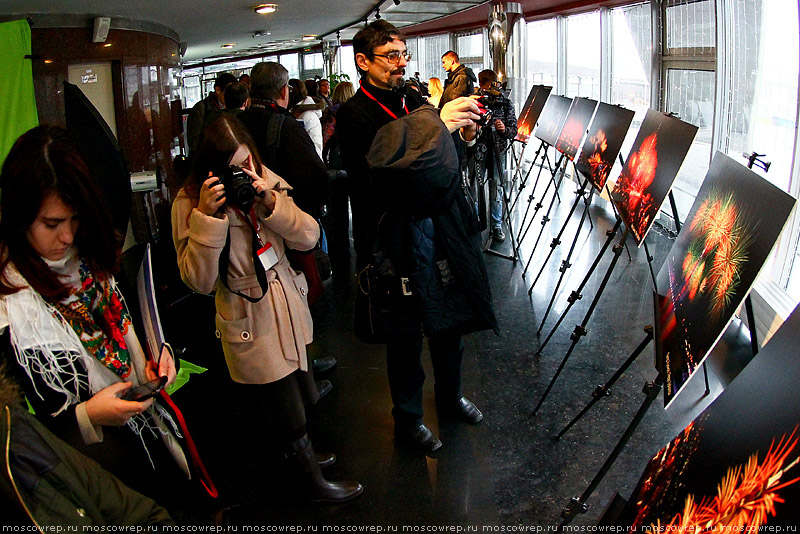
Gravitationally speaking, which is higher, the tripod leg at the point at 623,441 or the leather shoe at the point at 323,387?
the tripod leg at the point at 623,441

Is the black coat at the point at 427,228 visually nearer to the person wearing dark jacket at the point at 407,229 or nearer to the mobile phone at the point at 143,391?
the person wearing dark jacket at the point at 407,229

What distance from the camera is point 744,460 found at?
2.51ft

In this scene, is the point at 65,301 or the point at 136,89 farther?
the point at 136,89

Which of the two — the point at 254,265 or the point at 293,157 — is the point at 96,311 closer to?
the point at 254,265

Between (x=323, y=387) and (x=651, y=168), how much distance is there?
1.77 m

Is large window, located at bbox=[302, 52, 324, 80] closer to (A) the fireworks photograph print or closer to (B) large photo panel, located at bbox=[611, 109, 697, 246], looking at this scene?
(A) the fireworks photograph print

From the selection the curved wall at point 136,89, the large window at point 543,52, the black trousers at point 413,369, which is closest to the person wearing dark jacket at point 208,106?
the curved wall at point 136,89

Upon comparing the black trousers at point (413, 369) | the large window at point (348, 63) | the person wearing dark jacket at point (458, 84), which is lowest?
the black trousers at point (413, 369)

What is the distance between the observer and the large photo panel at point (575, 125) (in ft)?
12.8

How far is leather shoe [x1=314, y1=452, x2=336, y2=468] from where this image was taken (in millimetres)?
2471

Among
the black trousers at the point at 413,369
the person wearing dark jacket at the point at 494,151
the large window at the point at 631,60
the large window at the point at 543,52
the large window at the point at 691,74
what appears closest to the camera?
the black trousers at the point at 413,369

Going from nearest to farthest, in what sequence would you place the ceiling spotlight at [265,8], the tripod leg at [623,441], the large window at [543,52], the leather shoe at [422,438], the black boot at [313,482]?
the tripod leg at [623,441] → the black boot at [313,482] → the leather shoe at [422,438] → the ceiling spotlight at [265,8] → the large window at [543,52]

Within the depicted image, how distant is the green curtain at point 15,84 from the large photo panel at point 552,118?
347cm

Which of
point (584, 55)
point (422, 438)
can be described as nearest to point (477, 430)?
point (422, 438)
